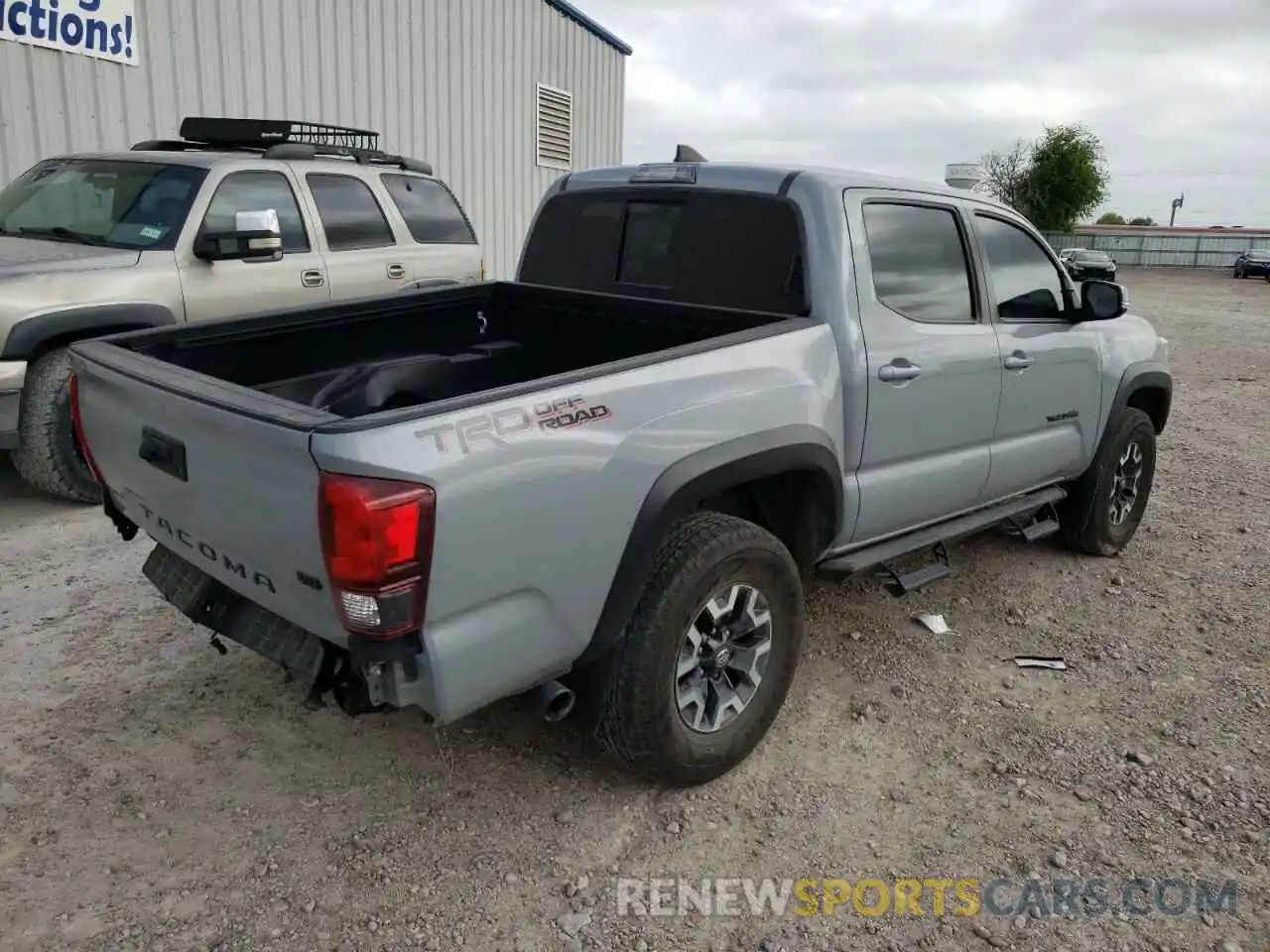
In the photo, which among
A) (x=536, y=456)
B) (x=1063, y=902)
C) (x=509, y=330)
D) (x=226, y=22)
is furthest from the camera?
(x=226, y=22)

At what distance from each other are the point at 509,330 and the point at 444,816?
6.84 ft

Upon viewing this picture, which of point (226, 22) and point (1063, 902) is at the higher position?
point (226, 22)

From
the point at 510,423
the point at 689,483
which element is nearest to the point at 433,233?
the point at 689,483

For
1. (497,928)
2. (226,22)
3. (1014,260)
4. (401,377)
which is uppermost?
(226,22)

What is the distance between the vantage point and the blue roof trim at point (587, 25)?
1381cm

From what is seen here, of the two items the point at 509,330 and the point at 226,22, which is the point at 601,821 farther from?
the point at 226,22

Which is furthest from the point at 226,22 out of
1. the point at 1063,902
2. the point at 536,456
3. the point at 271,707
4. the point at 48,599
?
the point at 1063,902

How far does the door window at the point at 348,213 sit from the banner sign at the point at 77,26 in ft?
9.61

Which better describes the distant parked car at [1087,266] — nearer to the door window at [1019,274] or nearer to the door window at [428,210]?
the door window at [428,210]

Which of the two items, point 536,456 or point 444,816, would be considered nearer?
point 536,456

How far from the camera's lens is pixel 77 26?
7914 mm

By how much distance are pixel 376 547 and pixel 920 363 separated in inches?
90.3

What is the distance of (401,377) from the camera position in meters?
3.85

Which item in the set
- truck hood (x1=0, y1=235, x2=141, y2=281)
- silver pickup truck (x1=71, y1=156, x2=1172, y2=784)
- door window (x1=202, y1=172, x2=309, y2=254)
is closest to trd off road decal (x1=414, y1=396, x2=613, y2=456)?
silver pickup truck (x1=71, y1=156, x2=1172, y2=784)
